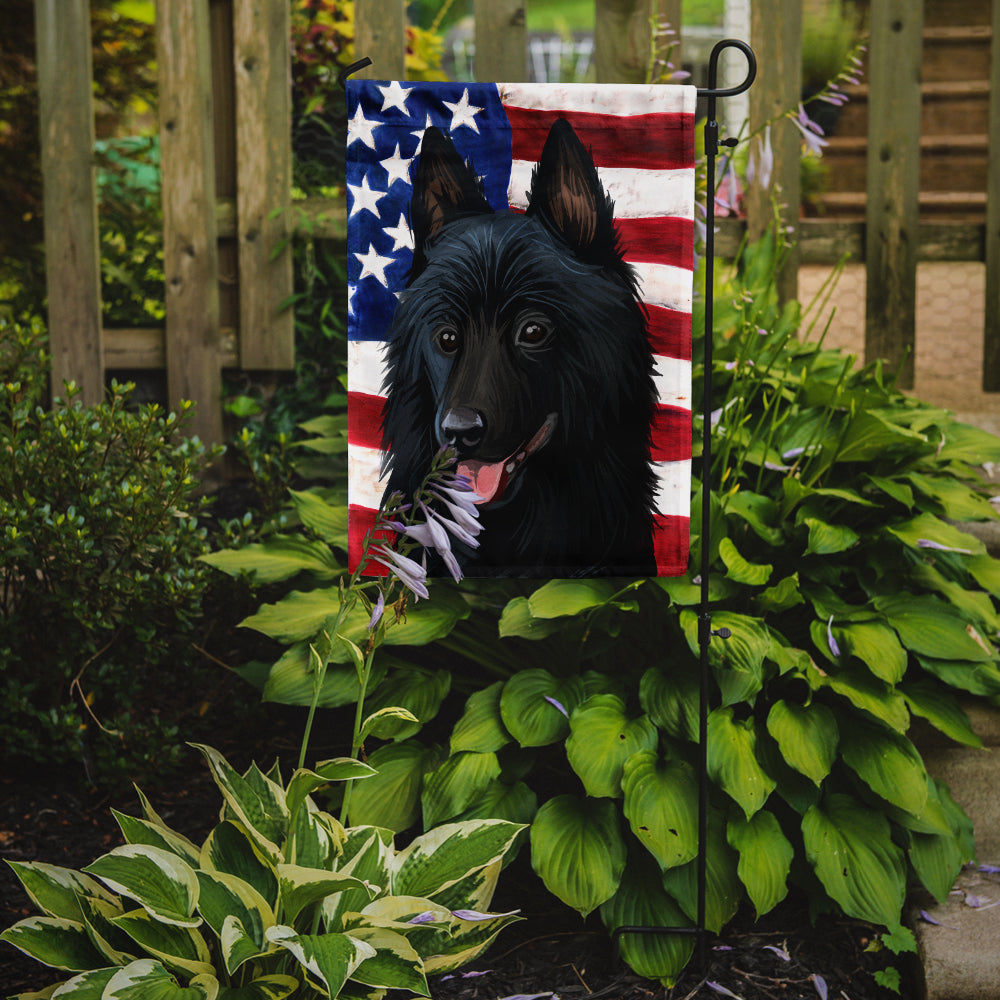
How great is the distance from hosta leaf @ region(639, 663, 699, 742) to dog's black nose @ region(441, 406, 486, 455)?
622 millimetres

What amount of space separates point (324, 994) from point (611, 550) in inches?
37.7

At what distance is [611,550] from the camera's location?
79.8 inches

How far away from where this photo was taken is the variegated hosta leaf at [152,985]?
4.66 feet

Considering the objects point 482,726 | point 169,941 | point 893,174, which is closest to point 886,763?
point 482,726

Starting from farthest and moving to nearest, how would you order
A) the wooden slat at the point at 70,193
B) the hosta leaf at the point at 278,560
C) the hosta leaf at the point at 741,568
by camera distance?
the wooden slat at the point at 70,193 → the hosta leaf at the point at 278,560 → the hosta leaf at the point at 741,568

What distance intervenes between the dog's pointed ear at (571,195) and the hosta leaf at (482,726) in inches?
37.0

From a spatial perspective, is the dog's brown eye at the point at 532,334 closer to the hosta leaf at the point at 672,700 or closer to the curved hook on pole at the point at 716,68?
the curved hook on pole at the point at 716,68

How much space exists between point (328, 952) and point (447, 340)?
1112 mm

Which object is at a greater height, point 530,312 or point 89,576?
point 530,312

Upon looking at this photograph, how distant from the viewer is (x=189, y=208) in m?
3.34

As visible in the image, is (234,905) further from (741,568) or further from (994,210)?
(994,210)

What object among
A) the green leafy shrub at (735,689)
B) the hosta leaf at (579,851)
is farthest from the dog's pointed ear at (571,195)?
the hosta leaf at (579,851)

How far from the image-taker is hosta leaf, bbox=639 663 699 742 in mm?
2021

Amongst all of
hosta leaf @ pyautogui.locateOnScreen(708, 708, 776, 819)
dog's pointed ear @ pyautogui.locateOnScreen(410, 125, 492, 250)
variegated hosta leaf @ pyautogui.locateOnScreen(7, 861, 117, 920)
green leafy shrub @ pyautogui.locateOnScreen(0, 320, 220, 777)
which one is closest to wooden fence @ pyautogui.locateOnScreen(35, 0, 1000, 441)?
green leafy shrub @ pyautogui.locateOnScreen(0, 320, 220, 777)
